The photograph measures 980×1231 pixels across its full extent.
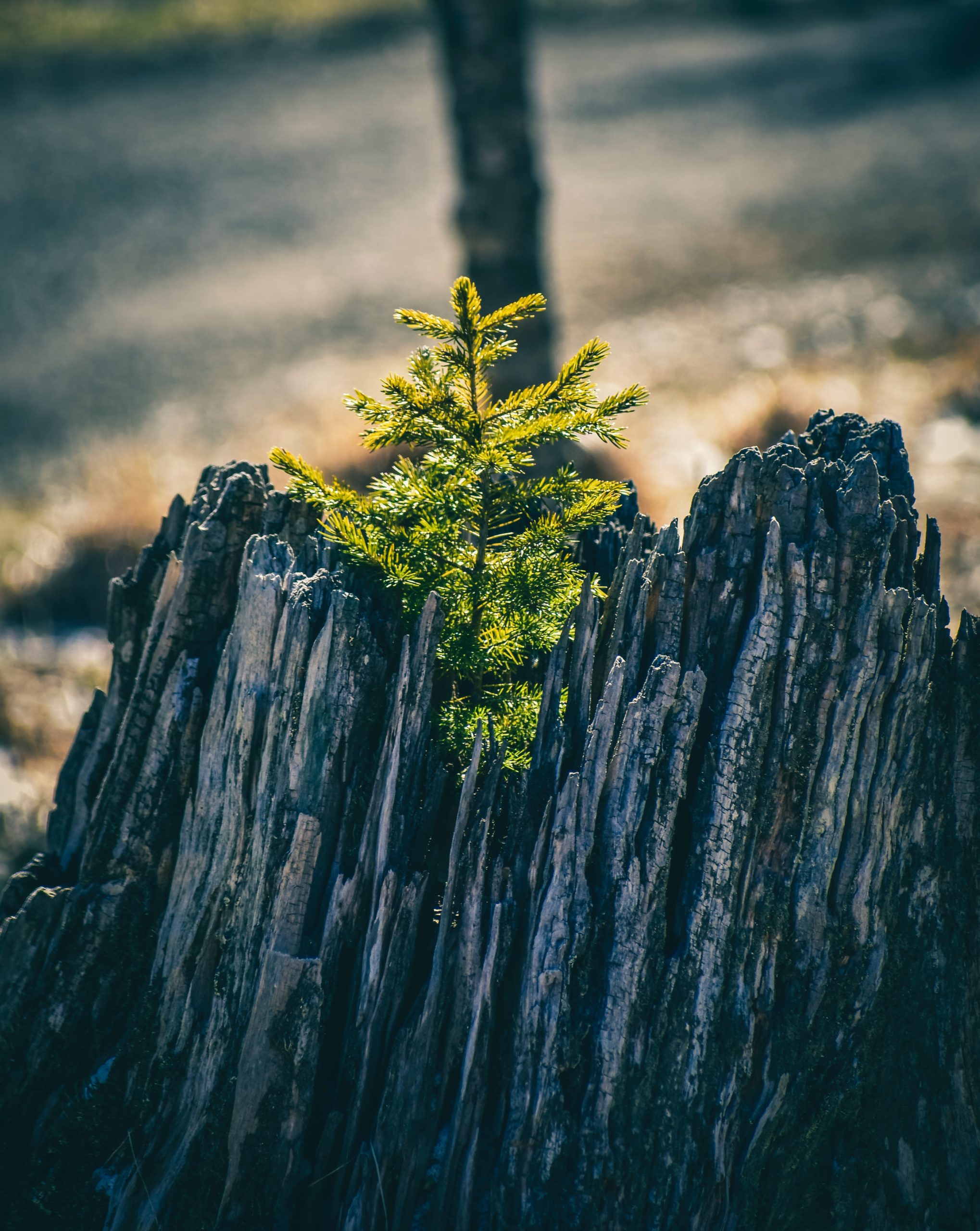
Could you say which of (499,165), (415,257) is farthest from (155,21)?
(499,165)

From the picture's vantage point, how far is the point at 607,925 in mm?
2449

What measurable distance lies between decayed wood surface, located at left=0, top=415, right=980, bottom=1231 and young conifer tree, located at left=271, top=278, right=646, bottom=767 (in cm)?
15

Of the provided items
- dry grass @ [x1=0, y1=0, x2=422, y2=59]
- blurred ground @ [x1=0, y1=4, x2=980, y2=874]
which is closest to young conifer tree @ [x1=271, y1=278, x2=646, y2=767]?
blurred ground @ [x1=0, y1=4, x2=980, y2=874]

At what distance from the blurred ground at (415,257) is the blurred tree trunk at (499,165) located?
1556 mm

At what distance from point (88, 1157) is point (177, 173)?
52.7 ft

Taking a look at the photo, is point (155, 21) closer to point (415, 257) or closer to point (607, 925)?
point (415, 257)

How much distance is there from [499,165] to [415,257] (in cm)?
753

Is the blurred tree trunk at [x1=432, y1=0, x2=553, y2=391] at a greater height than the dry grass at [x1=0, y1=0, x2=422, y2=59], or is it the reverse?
the dry grass at [x1=0, y1=0, x2=422, y2=59]

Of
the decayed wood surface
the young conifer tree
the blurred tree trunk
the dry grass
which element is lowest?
the decayed wood surface

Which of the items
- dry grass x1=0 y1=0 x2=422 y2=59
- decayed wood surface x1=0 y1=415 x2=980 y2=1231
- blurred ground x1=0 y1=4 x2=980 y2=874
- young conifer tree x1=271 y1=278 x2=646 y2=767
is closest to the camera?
decayed wood surface x1=0 y1=415 x2=980 y2=1231

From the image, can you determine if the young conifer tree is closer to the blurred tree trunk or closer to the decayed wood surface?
the decayed wood surface

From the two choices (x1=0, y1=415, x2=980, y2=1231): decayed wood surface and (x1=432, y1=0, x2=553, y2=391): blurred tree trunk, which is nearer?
(x1=0, y1=415, x2=980, y2=1231): decayed wood surface

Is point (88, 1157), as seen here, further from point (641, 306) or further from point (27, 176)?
point (27, 176)

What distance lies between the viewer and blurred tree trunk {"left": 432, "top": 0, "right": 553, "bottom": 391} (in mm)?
6094
